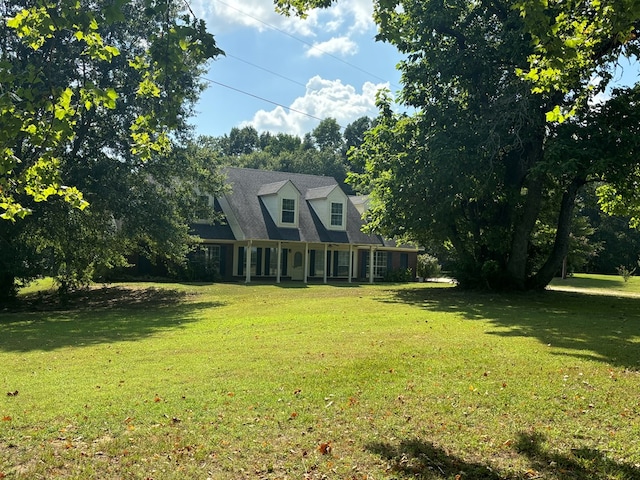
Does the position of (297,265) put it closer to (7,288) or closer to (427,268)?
(427,268)

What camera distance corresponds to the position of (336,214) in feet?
115

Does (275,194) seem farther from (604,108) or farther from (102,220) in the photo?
(604,108)

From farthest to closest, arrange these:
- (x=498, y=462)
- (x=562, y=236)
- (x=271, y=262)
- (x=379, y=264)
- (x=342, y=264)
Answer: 1. (x=379, y=264)
2. (x=342, y=264)
3. (x=271, y=262)
4. (x=562, y=236)
5. (x=498, y=462)

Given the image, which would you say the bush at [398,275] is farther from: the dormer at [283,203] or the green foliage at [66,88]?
the green foliage at [66,88]

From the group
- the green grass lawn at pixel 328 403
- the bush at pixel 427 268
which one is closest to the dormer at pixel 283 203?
the bush at pixel 427 268

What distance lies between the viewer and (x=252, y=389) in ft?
22.7

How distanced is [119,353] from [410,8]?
16263 mm

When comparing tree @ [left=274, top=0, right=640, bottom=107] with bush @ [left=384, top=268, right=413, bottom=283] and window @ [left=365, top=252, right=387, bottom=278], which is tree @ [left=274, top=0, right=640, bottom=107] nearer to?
bush @ [left=384, top=268, right=413, bottom=283]

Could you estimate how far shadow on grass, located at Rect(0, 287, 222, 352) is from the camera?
12398 mm

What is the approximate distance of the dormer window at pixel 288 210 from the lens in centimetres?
Result: 3316

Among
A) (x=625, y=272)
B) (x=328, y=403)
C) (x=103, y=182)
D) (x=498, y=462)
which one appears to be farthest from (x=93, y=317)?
(x=625, y=272)

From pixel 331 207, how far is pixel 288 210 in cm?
315

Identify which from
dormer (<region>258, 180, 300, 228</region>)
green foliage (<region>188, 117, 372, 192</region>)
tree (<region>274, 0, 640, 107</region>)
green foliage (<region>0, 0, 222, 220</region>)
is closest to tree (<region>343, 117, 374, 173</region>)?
green foliage (<region>188, 117, 372, 192</region>)

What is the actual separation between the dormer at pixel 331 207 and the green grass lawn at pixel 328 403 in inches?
875
